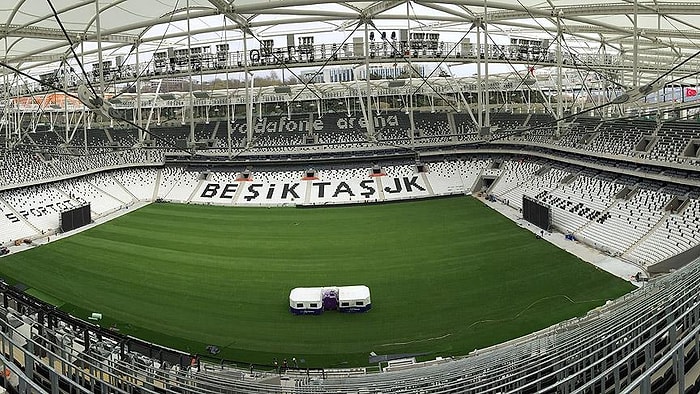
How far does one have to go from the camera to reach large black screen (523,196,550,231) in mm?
25031

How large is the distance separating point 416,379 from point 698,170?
19.3 meters

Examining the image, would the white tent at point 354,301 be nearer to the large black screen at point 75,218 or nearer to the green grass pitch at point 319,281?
the green grass pitch at point 319,281

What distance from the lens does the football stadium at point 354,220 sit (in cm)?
905

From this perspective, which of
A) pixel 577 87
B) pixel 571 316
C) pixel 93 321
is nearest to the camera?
pixel 571 316

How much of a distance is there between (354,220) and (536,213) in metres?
9.72

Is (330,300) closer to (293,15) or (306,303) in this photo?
(306,303)

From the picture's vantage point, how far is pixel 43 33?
763 inches

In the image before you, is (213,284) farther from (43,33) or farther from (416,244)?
(43,33)

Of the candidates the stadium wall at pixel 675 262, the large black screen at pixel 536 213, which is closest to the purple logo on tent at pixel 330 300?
the stadium wall at pixel 675 262

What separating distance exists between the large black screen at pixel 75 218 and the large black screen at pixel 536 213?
78.6 feet

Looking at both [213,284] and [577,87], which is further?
[577,87]

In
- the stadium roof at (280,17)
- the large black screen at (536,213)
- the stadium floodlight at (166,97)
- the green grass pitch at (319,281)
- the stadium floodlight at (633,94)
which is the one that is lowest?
the green grass pitch at (319,281)

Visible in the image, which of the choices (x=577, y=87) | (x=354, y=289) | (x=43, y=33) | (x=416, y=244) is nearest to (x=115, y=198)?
(x=43, y=33)

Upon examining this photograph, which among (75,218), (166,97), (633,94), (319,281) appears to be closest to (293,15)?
(319,281)
